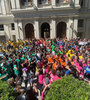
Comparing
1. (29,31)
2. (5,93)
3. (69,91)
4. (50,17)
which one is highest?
(50,17)

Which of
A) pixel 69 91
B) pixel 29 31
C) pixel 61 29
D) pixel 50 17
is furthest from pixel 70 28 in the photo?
pixel 69 91

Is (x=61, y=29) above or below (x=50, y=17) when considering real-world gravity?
below

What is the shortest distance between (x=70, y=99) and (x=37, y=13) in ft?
57.0

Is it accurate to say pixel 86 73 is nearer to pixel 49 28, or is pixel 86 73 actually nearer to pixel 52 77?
pixel 52 77

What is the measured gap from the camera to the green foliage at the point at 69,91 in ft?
7.22

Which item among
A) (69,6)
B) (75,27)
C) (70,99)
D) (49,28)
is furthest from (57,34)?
(70,99)

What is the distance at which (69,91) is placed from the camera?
8.00 ft

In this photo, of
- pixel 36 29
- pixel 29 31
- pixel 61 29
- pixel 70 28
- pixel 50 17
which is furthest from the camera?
pixel 29 31

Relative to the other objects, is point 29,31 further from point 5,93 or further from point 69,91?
point 69,91

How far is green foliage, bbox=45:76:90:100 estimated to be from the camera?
2.20m

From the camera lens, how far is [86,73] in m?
4.99

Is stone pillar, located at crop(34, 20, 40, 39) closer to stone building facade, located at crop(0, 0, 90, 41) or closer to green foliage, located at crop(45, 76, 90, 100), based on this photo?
stone building facade, located at crop(0, 0, 90, 41)

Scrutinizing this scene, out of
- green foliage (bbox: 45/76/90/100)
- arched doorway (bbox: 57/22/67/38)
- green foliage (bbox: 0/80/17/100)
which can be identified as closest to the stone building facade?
arched doorway (bbox: 57/22/67/38)

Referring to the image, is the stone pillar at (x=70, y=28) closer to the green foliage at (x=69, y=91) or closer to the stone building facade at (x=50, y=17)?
the stone building facade at (x=50, y=17)
